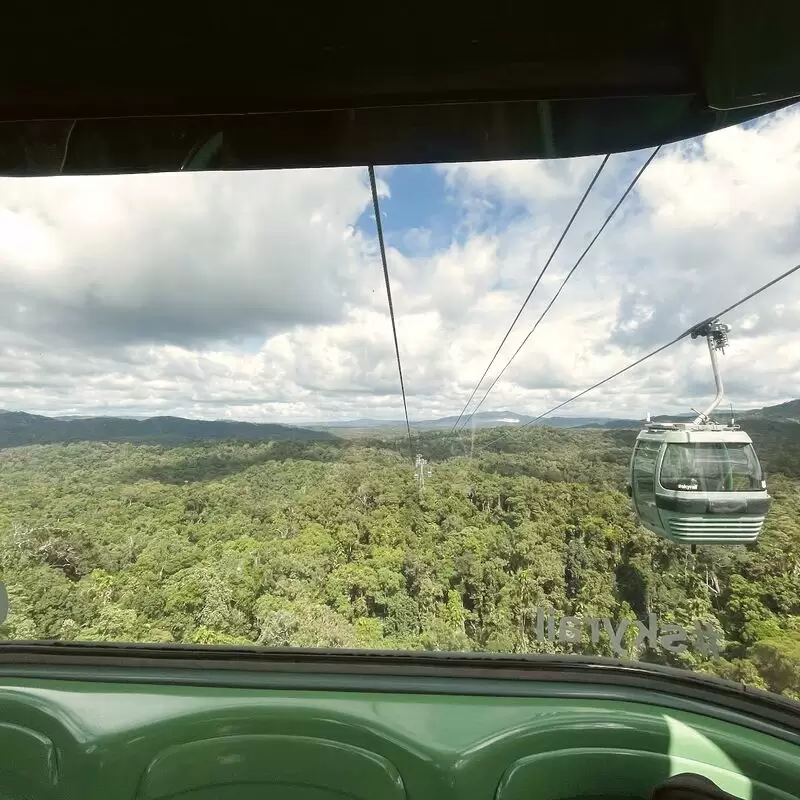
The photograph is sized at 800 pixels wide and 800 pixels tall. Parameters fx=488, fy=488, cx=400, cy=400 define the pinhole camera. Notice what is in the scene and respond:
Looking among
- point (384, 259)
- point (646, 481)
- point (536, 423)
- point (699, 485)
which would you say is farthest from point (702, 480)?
point (384, 259)

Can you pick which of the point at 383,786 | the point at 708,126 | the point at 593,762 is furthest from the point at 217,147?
the point at 593,762

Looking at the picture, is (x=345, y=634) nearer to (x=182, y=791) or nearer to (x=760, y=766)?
(x=182, y=791)

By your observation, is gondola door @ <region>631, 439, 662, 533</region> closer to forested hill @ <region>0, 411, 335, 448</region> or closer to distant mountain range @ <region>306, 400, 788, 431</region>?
distant mountain range @ <region>306, 400, 788, 431</region>

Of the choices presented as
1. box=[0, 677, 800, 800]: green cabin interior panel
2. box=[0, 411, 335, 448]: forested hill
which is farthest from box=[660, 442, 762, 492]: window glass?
box=[0, 411, 335, 448]: forested hill

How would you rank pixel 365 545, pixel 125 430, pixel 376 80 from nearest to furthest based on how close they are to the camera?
1. pixel 376 80
2. pixel 125 430
3. pixel 365 545

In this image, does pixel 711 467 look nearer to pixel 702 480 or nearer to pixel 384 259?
pixel 702 480
